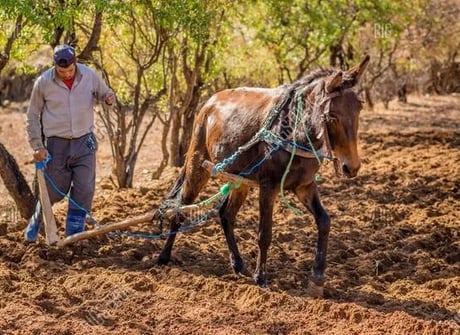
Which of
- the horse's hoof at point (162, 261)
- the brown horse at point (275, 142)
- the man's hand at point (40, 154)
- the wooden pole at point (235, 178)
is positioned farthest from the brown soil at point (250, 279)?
the man's hand at point (40, 154)

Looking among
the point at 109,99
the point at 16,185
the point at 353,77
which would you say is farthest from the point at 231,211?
the point at 16,185

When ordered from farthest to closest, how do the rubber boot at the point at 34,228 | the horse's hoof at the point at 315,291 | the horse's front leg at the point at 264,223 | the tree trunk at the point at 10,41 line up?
1. the tree trunk at the point at 10,41
2. the rubber boot at the point at 34,228
3. the horse's front leg at the point at 264,223
4. the horse's hoof at the point at 315,291

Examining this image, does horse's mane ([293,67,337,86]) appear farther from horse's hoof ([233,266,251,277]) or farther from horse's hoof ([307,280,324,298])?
horse's hoof ([233,266,251,277])

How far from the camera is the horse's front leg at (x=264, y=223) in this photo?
716cm

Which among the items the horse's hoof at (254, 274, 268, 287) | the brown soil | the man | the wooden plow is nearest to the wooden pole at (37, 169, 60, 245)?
the wooden plow

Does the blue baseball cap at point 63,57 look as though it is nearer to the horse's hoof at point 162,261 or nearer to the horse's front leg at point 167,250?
the horse's front leg at point 167,250

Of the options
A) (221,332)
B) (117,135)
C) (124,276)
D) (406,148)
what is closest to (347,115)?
(221,332)

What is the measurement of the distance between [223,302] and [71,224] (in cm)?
196

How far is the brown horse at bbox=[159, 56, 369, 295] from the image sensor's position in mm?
6520

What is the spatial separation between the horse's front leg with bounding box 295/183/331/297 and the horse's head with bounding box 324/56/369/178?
0.77 m

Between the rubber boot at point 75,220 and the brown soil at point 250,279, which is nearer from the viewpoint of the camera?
the brown soil at point 250,279

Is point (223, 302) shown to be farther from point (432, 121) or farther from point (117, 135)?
point (432, 121)

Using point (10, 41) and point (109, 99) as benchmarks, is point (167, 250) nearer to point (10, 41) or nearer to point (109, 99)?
point (109, 99)

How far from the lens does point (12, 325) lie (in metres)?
6.00
